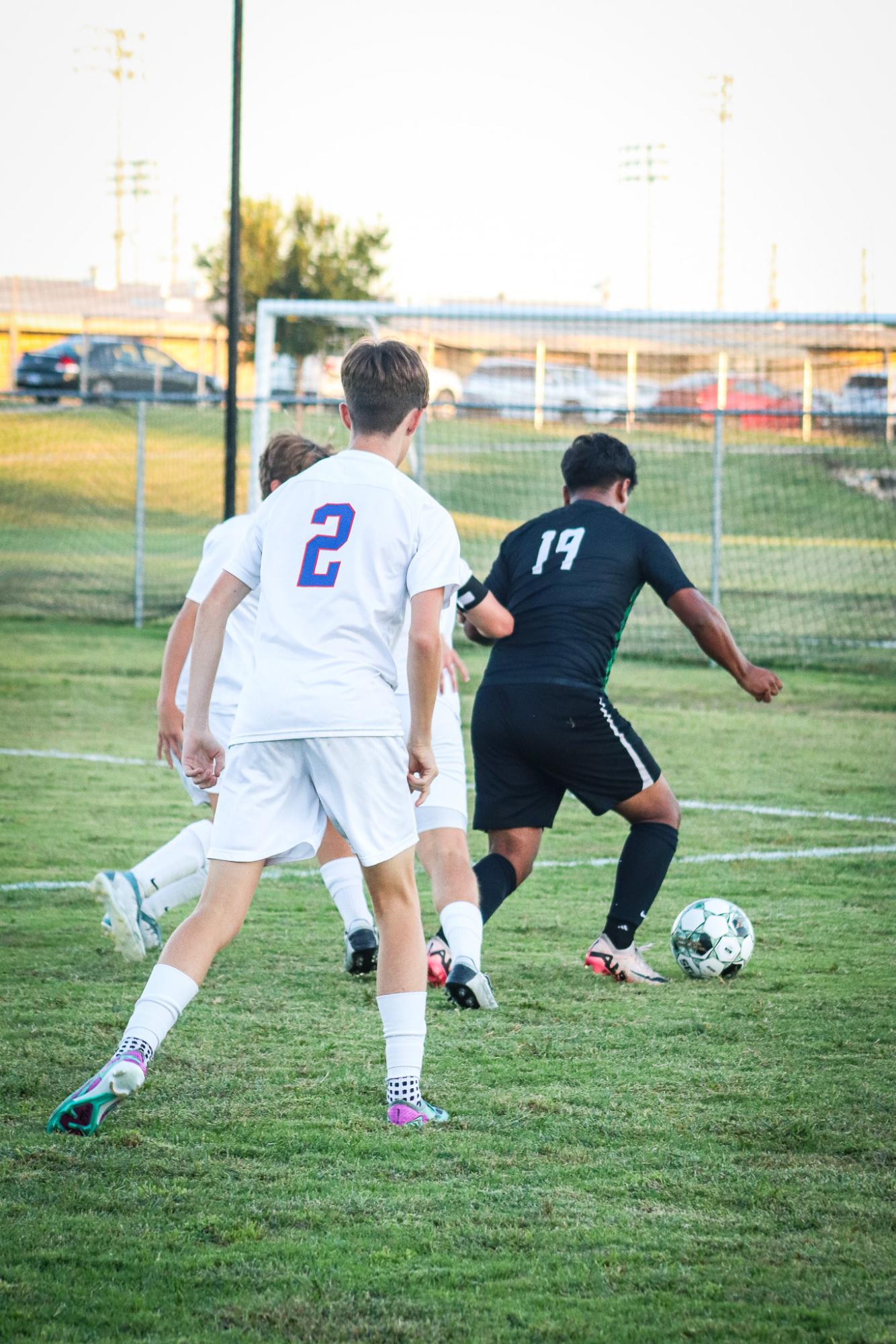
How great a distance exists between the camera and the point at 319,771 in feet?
12.0

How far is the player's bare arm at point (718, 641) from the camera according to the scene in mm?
5012

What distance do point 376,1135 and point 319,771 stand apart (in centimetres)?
86

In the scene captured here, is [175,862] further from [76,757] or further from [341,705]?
[76,757]

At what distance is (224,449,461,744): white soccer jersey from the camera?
362 centimetres

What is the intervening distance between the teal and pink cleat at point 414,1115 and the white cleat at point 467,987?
0.96 meters

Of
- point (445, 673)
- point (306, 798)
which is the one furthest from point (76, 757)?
point (306, 798)

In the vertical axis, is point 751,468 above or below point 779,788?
above

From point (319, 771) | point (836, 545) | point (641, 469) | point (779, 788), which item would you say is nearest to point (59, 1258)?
point (319, 771)

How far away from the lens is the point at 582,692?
16.7ft

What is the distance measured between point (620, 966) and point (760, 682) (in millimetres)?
1056

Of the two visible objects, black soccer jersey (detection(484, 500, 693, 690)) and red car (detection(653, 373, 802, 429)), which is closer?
black soccer jersey (detection(484, 500, 693, 690))

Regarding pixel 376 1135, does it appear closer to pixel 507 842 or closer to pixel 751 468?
pixel 507 842

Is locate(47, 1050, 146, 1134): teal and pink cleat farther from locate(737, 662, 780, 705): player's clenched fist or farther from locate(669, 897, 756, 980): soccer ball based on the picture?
locate(737, 662, 780, 705): player's clenched fist

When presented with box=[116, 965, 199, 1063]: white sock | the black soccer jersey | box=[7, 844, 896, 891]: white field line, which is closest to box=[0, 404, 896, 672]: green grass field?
box=[7, 844, 896, 891]: white field line
